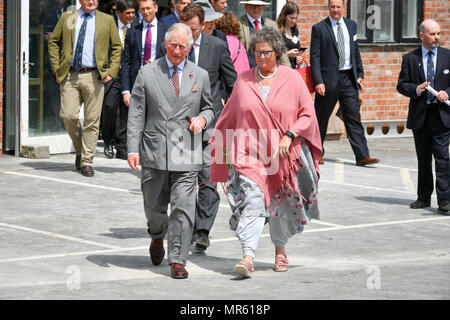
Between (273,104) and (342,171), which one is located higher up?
(273,104)

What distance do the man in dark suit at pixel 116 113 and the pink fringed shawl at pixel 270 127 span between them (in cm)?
642

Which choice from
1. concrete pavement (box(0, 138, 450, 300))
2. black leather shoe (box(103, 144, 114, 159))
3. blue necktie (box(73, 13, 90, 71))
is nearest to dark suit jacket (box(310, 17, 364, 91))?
concrete pavement (box(0, 138, 450, 300))

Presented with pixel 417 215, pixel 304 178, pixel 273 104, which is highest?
pixel 273 104

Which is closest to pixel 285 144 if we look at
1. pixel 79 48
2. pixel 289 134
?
pixel 289 134

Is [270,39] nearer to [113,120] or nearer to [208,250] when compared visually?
[208,250]

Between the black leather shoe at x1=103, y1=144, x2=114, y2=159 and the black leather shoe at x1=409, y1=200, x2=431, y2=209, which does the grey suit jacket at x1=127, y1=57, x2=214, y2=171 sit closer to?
the black leather shoe at x1=409, y1=200, x2=431, y2=209

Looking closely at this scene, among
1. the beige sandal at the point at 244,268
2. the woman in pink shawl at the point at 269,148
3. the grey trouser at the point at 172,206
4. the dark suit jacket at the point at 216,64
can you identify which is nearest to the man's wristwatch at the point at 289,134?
the woman in pink shawl at the point at 269,148

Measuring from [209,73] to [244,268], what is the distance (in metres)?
2.40

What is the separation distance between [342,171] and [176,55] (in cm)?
641

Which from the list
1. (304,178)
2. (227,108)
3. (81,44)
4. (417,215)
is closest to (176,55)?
(227,108)

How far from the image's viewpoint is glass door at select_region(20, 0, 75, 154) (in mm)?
14789

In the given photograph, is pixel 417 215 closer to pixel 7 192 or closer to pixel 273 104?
pixel 273 104

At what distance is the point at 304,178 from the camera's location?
29.9ft

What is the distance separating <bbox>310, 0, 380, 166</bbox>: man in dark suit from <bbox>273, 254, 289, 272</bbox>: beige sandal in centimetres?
635
